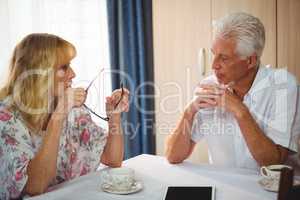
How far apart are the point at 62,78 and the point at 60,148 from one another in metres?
0.28

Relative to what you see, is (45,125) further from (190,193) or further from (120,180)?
(190,193)

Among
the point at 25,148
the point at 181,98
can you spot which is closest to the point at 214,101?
the point at 25,148

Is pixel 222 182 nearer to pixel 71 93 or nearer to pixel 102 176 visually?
pixel 102 176

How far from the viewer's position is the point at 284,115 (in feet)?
5.43

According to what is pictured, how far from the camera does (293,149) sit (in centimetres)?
161

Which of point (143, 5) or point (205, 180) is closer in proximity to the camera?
point (205, 180)

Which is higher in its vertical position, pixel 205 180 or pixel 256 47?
pixel 256 47

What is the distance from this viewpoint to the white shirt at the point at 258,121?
5.40 feet

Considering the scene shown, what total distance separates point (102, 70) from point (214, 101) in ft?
4.47

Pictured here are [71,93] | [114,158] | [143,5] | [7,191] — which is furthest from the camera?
[143,5]

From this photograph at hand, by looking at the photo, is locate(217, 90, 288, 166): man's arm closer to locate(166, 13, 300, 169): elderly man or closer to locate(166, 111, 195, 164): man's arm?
locate(166, 13, 300, 169): elderly man

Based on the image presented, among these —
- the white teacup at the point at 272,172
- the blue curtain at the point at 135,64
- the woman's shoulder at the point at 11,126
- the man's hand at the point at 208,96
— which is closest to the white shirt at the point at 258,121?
the man's hand at the point at 208,96

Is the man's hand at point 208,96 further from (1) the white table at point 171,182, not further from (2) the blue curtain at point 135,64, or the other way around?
(2) the blue curtain at point 135,64

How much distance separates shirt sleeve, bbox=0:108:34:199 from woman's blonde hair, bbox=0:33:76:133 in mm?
72
